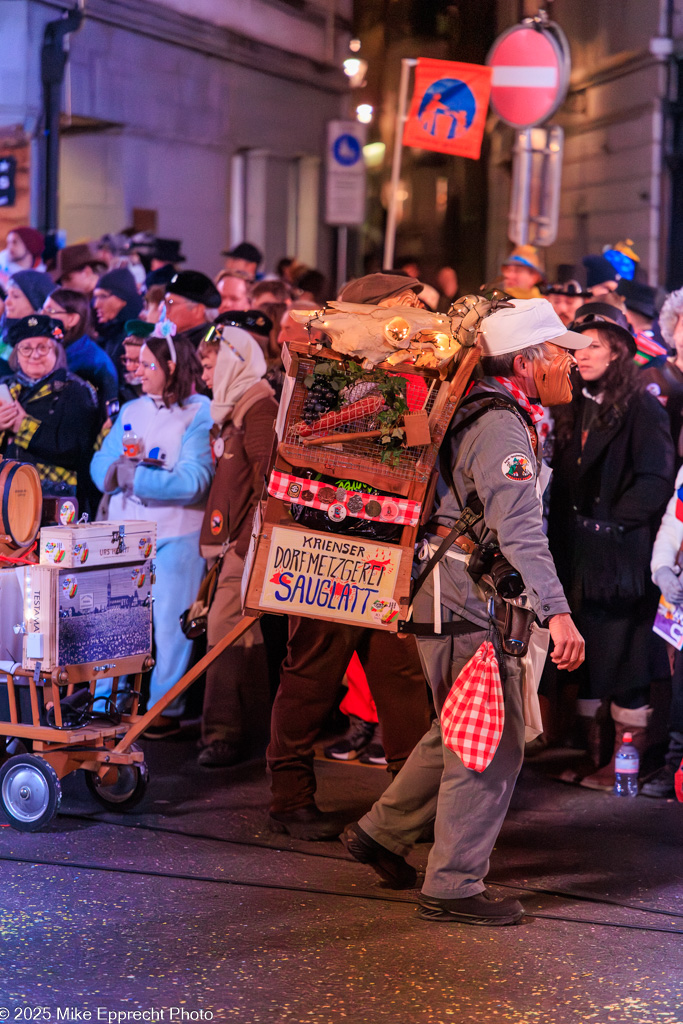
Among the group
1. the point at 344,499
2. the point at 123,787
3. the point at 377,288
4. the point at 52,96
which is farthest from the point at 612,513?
the point at 52,96

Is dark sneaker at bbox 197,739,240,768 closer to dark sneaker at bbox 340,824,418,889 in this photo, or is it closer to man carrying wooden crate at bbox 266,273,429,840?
man carrying wooden crate at bbox 266,273,429,840

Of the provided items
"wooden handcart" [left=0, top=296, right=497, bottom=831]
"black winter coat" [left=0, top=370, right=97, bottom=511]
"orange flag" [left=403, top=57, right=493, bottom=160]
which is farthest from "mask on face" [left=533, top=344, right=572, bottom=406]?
"orange flag" [left=403, top=57, right=493, bottom=160]

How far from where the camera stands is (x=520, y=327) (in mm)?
4492

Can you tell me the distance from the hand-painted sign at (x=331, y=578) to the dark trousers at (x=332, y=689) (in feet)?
2.12

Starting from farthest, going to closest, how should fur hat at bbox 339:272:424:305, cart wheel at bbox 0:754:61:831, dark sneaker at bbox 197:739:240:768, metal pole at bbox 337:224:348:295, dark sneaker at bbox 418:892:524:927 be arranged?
metal pole at bbox 337:224:348:295 → dark sneaker at bbox 197:739:240:768 → fur hat at bbox 339:272:424:305 → cart wheel at bbox 0:754:61:831 → dark sneaker at bbox 418:892:524:927

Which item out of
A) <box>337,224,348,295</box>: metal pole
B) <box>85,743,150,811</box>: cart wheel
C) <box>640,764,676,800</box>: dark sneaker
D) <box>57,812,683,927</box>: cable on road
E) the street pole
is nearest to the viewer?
<box>57,812,683,927</box>: cable on road

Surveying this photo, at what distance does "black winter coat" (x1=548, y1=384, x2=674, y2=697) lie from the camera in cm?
611

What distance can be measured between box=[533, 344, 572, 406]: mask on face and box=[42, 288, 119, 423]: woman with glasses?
12.2 feet

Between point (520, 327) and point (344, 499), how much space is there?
83 cm

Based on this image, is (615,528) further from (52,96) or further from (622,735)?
(52,96)

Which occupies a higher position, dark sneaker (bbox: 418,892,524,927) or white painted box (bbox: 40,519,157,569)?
white painted box (bbox: 40,519,157,569)

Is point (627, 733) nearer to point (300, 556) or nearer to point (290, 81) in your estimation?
point (300, 556)

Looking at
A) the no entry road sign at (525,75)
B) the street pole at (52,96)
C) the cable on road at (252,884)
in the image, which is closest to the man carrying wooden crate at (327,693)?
the cable on road at (252,884)

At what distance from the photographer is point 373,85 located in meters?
14.5
